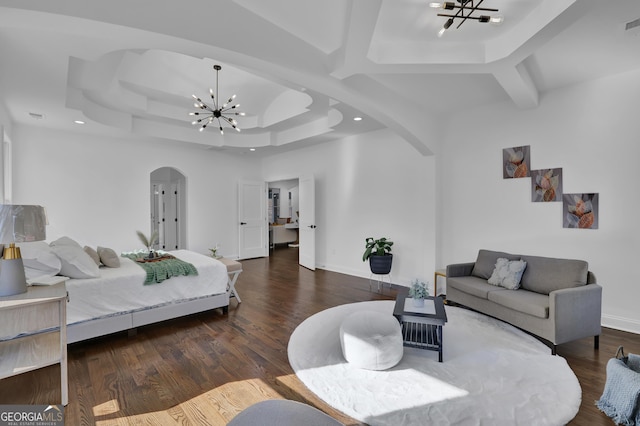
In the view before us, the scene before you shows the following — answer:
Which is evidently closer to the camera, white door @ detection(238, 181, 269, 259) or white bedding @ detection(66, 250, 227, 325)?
white bedding @ detection(66, 250, 227, 325)

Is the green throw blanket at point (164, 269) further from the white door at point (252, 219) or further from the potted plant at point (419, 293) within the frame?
the white door at point (252, 219)

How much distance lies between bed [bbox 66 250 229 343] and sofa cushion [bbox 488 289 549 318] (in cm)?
331

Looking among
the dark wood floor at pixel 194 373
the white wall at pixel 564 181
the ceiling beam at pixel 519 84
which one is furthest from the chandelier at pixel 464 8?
the dark wood floor at pixel 194 373

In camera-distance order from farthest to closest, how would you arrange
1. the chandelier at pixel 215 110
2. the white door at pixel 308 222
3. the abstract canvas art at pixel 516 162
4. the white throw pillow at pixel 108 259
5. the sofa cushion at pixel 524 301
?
the white door at pixel 308 222 < the chandelier at pixel 215 110 < the abstract canvas art at pixel 516 162 < the white throw pillow at pixel 108 259 < the sofa cushion at pixel 524 301

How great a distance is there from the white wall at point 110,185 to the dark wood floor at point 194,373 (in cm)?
349

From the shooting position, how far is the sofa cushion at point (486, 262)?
406 centimetres

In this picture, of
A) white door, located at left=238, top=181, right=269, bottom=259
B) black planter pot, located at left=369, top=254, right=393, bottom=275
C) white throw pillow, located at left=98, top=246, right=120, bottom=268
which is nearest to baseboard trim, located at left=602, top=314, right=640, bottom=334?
black planter pot, located at left=369, top=254, right=393, bottom=275

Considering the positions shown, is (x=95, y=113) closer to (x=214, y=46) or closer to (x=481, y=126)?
(x=214, y=46)

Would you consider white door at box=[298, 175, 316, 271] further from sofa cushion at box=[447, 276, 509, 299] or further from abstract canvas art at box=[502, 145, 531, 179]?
abstract canvas art at box=[502, 145, 531, 179]

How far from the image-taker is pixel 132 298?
129 inches

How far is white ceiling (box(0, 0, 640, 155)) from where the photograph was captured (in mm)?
2115

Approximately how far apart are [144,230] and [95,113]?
2548mm

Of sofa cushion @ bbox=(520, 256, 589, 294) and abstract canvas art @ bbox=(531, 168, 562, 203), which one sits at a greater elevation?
abstract canvas art @ bbox=(531, 168, 562, 203)

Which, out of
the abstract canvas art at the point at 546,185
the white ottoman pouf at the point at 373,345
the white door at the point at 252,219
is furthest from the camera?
the white door at the point at 252,219
